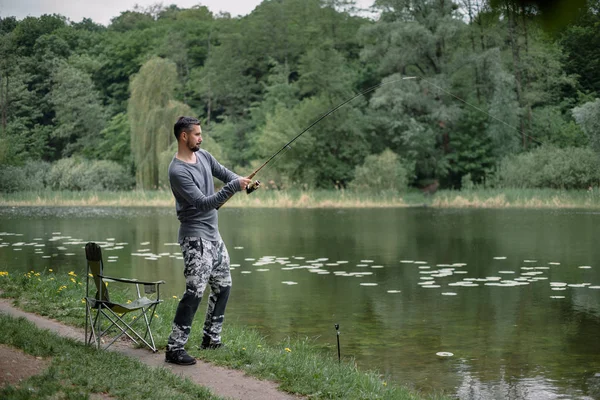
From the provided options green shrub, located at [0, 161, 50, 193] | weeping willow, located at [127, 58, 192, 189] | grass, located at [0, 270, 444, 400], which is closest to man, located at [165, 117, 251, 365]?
grass, located at [0, 270, 444, 400]

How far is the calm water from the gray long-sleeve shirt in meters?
2.05

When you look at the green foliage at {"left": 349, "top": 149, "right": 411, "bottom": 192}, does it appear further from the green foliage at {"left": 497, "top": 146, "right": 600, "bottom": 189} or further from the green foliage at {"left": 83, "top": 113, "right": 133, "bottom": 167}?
the green foliage at {"left": 83, "top": 113, "right": 133, "bottom": 167}

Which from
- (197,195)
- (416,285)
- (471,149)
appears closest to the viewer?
(197,195)

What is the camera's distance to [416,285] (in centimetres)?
1141

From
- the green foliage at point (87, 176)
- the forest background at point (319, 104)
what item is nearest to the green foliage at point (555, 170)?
the forest background at point (319, 104)

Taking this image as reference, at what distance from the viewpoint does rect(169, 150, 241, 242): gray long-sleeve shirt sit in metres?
5.16

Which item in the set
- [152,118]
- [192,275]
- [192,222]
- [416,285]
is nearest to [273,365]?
[192,275]

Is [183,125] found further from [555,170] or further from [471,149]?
[471,149]

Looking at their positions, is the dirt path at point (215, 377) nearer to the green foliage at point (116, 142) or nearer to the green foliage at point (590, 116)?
the green foliage at point (590, 116)

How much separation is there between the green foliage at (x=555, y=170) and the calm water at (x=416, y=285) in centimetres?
1001

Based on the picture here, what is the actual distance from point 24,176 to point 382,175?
57.8ft

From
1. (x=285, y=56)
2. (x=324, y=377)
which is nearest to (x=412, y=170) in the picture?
(x=285, y=56)

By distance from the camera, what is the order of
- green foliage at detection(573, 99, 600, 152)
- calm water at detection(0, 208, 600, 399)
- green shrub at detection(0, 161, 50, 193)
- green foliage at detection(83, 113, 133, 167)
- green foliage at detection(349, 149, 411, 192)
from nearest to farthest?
calm water at detection(0, 208, 600, 399)
green shrub at detection(0, 161, 50, 193)
green foliage at detection(573, 99, 600, 152)
green foliage at detection(349, 149, 411, 192)
green foliage at detection(83, 113, 133, 167)

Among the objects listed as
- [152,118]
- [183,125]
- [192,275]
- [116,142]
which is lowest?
[192,275]
